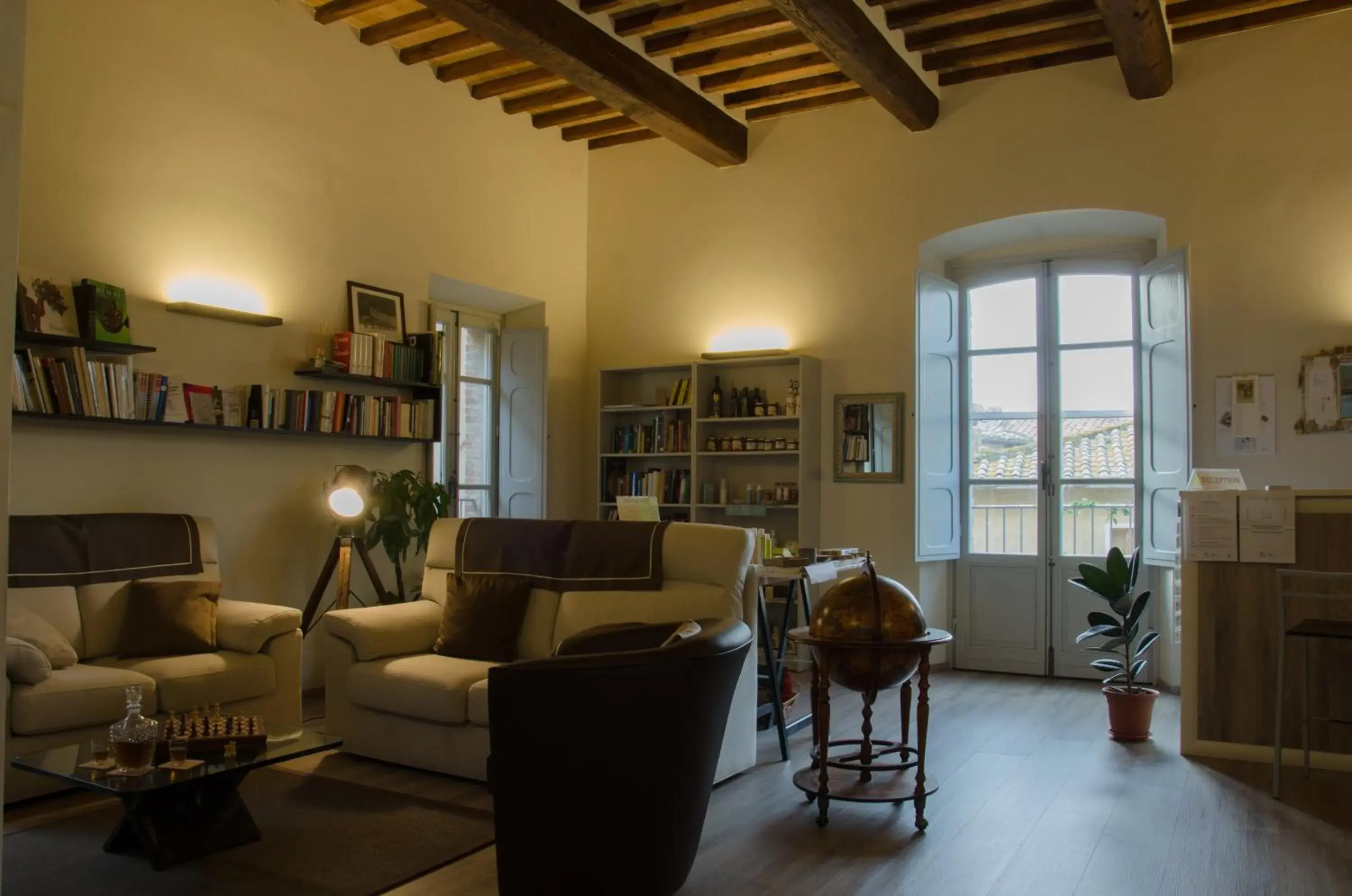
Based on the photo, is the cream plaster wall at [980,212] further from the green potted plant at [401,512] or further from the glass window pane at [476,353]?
the green potted plant at [401,512]

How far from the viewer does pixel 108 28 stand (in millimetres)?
5078

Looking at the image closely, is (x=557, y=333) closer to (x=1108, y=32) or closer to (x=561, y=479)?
(x=561, y=479)

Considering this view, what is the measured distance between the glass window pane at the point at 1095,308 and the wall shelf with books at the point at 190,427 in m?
4.38

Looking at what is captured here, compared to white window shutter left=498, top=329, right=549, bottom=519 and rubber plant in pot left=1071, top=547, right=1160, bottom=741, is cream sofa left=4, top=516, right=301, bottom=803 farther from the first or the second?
rubber plant in pot left=1071, top=547, right=1160, bottom=741

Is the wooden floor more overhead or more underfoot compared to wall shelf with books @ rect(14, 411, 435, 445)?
more underfoot

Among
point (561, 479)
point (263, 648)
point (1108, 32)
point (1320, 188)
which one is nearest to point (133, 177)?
point (263, 648)

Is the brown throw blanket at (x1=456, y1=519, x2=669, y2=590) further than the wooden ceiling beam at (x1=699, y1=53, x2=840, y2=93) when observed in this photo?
No

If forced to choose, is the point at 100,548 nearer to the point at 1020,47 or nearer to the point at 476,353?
the point at 476,353

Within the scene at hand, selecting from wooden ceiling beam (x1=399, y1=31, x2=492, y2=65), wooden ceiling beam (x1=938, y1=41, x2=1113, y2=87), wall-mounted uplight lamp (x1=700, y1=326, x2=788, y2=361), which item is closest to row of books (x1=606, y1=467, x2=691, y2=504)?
wall-mounted uplight lamp (x1=700, y1=326, x2=788, y2=361)

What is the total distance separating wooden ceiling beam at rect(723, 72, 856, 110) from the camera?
7.08 metres

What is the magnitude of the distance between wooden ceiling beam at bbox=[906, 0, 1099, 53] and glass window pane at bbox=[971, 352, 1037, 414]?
218 cm

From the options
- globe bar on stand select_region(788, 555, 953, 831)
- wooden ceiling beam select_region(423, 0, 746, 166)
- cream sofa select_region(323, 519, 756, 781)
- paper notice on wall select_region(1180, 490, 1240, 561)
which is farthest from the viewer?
wooden ceiling beam select_region(423, 0, 746, 166)

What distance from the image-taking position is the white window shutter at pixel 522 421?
772 cm

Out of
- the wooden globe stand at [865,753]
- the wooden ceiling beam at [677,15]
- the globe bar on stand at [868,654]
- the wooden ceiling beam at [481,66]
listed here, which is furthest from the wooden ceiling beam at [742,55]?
the wooden globe stand at [865,753]
